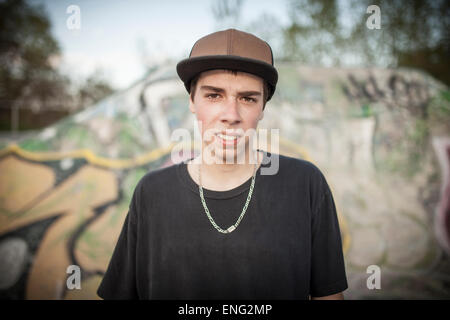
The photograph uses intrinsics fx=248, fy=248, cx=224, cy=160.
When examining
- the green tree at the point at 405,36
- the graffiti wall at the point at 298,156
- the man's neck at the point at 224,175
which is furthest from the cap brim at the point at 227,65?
the green tree at the point at 405,36

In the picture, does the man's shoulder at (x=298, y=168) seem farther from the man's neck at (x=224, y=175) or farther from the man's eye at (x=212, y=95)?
the man's eye at (x=212, y=95)

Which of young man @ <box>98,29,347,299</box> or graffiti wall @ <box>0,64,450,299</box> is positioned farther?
graffiti wall @ <box>0,64,450,299</box>

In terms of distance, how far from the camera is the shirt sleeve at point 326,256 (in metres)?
1.41

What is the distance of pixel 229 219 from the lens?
141cm

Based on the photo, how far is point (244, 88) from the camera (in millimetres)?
1371

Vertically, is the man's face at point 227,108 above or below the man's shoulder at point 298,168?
above

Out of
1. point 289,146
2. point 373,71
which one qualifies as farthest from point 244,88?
point 373,71

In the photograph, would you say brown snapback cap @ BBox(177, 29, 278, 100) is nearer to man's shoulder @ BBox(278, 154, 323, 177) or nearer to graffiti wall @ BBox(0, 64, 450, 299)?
man's shoulder @ BBox(278, 154, 323, 177)

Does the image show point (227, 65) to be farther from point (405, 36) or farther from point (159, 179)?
point (405, 36)

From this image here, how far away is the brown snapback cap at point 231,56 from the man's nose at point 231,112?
17 centimetres

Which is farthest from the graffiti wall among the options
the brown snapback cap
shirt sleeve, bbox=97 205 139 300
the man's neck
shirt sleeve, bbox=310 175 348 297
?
shirt sleeve, bbox=310 175 348 297

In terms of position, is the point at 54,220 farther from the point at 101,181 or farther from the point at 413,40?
the point at 413,40

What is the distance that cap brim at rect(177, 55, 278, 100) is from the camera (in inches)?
51.6

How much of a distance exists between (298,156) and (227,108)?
3659mm
